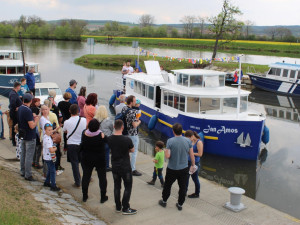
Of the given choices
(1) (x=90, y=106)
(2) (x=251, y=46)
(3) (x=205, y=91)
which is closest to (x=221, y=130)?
(3) (x=205, y=91)

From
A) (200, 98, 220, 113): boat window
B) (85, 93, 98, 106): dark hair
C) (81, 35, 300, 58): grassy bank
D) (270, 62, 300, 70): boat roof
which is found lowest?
(200, 98, 220, 113): boat window

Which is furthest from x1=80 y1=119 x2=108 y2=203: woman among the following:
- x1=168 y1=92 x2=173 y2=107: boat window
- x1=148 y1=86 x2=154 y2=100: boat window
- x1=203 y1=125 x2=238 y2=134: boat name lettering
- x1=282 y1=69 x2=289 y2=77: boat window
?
x1=282 y1=69 x2=289 y2=77: boat window

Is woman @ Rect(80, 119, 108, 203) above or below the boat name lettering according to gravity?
above

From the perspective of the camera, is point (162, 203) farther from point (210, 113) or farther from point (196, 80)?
point (196, 80)

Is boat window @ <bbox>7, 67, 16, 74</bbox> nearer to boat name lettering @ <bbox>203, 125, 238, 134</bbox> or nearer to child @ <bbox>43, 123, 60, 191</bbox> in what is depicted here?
boat name lettering @ <bbox>203, 125, 238, 134</bbox>

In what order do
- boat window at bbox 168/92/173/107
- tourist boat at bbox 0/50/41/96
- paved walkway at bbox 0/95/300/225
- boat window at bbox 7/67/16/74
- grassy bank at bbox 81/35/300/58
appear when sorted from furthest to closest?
grassy bank at bbox 81/35/300/58
boat window at bbox 7/67/16/74
tourist boat at bbox 0/50/41/96
boat window at bbox 168/92/173/107
paved walkway at bbox 0/95/300/225

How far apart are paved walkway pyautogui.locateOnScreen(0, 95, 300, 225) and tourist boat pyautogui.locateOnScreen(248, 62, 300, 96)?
25383mm

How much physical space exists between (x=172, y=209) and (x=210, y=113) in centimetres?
819

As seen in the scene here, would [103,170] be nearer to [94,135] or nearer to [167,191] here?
[94,135]

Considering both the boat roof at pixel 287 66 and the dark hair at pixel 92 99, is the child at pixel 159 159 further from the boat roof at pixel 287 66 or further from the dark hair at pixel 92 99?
the boat roof at pixel 287 66

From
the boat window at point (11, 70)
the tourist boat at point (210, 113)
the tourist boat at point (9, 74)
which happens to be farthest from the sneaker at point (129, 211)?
the boat window at point (11, 70)

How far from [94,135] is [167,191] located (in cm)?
203

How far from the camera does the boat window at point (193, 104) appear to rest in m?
14.6

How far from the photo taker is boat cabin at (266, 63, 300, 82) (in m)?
30.6
